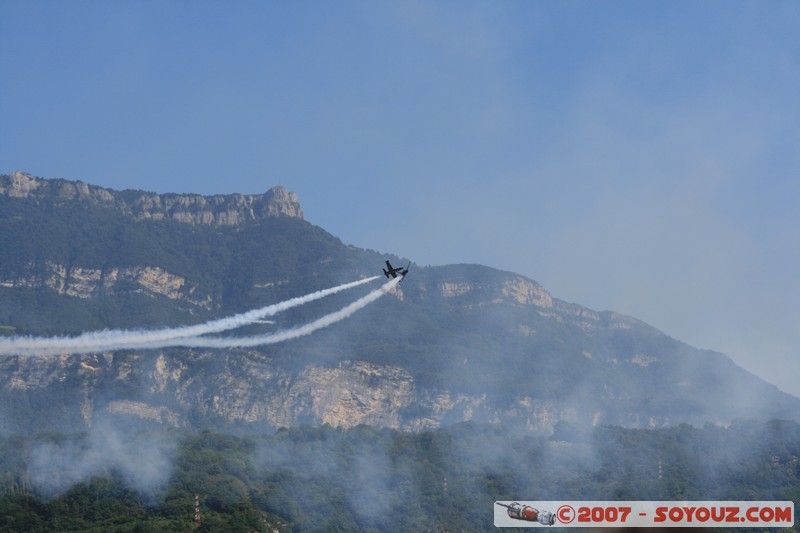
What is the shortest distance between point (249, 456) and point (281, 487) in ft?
58.3

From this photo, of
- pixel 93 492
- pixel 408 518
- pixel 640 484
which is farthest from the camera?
pixel 640 484

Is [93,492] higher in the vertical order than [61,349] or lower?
lower

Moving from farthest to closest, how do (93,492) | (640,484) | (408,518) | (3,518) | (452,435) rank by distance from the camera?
(452,435), (640,484), (408,518), (93,492), (3,518)

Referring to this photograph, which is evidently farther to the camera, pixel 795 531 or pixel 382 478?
pixel 382 478

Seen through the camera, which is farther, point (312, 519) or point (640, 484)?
point (640, 484)

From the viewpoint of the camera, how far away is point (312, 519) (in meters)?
144

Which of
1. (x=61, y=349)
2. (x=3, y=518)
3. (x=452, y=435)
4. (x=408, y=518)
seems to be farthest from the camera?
(x=452, y=435)

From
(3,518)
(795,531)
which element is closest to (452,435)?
(795,531)

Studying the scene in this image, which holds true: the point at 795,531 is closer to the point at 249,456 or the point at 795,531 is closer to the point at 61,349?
the point at 249,456

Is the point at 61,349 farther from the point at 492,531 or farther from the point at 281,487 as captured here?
the point at 492,531

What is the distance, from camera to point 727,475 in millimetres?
170875

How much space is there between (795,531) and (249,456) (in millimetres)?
66328

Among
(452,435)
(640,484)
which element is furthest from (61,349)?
(452,435)

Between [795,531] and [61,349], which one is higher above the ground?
[61,349]
